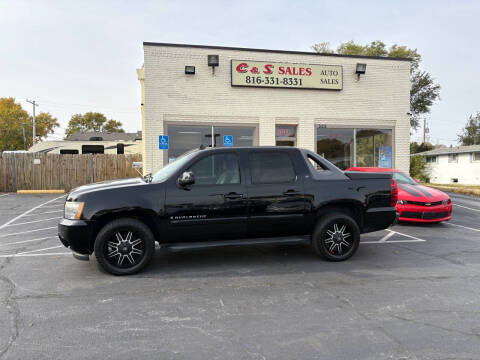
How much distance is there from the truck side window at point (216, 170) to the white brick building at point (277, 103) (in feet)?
25.0

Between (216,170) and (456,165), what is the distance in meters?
41.8

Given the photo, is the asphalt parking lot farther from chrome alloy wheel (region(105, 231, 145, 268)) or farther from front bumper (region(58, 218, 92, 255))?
front bumper (region(58, 218, 92, 255))

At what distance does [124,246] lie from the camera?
5.02m

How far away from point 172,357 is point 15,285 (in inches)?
115

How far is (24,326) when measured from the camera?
3451 mm

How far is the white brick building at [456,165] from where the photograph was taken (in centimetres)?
3666

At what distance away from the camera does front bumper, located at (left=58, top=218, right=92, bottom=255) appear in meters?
Answer: 4.87

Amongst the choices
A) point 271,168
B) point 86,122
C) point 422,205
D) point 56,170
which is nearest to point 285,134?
point 422,205

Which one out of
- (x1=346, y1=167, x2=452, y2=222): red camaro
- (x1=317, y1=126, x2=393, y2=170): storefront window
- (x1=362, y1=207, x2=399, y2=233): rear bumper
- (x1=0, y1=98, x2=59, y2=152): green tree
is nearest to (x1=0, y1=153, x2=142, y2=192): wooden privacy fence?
(x1=317, y1=126, x2=393, y2=170): storefront window

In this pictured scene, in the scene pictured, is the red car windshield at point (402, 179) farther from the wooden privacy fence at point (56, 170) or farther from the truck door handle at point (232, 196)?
the wooden privacy fence at point (56, 170)

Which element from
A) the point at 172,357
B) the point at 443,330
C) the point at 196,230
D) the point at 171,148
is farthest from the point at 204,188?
the point at 171,148

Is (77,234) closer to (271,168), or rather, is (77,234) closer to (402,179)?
(271,168)

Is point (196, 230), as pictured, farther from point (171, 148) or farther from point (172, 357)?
point (171, 148)

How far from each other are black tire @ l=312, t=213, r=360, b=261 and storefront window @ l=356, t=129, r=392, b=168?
9.40 m
